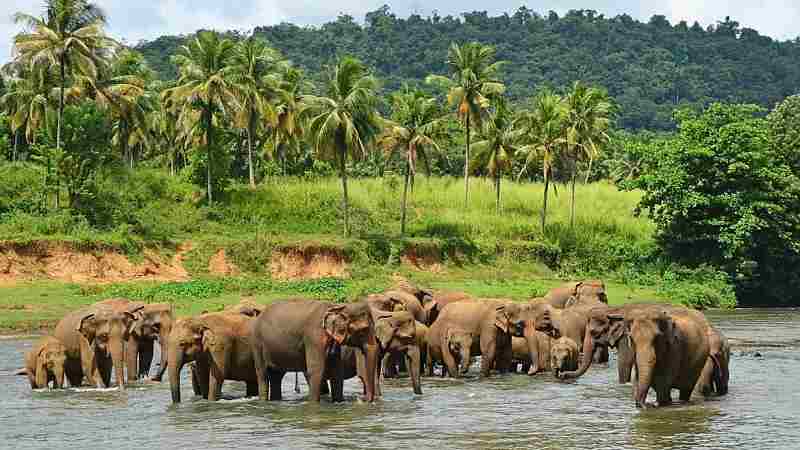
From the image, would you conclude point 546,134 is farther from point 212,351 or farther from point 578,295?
point 212,351

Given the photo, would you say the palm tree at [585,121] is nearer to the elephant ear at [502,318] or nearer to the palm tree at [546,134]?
the palm tree at [546,134]

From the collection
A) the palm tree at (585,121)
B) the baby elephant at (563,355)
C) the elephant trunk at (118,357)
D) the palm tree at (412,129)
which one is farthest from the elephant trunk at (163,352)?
the palm tree at (585,121)

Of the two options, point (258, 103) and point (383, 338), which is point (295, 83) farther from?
point (383, 338)

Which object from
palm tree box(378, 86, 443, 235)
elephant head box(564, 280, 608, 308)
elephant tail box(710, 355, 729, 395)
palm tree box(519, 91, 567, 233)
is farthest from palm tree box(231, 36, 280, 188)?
elephant tail box(710, 355, 729, 395)

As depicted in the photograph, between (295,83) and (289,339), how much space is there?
59981 mm

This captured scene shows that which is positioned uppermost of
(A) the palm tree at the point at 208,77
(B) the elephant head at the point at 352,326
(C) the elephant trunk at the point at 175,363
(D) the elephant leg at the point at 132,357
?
(A) the palm tree at the point at 208,77

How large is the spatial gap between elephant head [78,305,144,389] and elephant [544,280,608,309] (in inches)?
422

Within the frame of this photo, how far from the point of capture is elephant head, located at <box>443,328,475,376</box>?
23781 millimetres

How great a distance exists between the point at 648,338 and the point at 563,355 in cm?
564

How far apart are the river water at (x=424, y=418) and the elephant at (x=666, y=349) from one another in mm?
424

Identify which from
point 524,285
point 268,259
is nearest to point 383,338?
point 524,285

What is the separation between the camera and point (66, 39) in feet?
177

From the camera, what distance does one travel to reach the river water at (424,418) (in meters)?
16.5

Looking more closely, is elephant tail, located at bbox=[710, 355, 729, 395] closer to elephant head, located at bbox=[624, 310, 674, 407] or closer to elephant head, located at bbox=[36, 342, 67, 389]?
elephant head, located at bbox=[624, 310, 674, 407]
